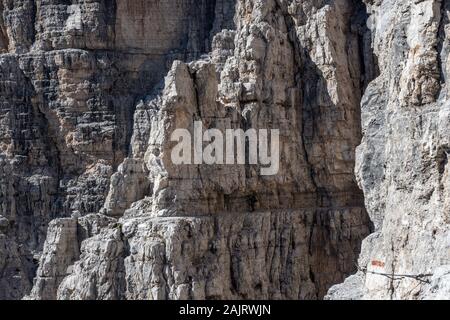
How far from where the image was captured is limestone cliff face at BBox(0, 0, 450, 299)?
27.9m

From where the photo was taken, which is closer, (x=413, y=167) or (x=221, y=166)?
(x=413, y=167)

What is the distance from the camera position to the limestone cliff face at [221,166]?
91.7 feet

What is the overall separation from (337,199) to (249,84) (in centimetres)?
552

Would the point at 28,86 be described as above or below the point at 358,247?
above

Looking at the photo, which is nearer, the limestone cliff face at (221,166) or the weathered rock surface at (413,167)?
the weathered rock surface at (413,167)

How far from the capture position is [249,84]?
1731 inches

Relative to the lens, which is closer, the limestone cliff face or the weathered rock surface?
the weathered rock surface

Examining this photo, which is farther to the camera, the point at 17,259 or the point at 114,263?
the point at 17,259

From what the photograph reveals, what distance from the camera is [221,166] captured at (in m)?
41.9

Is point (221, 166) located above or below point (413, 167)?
above
